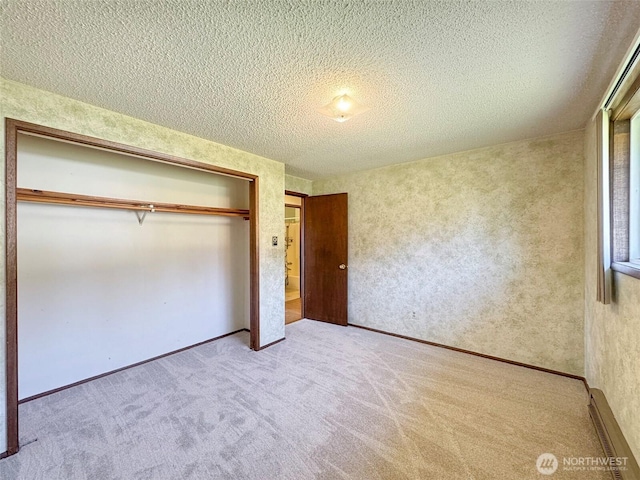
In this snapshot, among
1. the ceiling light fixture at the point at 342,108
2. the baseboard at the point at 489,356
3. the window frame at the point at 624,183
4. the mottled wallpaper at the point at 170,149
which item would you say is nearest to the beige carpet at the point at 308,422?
the baseboard at the point at 489,356

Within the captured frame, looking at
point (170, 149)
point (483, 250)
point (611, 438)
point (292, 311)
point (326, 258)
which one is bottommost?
point (292, 311)

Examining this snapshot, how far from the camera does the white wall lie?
2.25 meters

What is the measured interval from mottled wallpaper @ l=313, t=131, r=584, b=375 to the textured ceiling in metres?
0.61

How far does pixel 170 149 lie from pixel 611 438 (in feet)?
12.8

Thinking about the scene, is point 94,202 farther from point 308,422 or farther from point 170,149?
point 308,422

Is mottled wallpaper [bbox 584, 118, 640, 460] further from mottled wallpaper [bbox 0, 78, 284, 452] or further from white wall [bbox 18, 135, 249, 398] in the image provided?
white wall [bbox 18, 135, 249, 398]

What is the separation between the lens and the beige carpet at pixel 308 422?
1.54m

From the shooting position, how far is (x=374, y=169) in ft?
12.6

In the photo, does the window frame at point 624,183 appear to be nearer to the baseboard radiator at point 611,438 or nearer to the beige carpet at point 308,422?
the baseboard radiator at point 611,438

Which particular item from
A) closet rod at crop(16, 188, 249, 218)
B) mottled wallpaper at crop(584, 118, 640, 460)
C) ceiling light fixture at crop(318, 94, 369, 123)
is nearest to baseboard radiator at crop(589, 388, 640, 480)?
mottled wallpaper at crop(584, 118, 640, 460)

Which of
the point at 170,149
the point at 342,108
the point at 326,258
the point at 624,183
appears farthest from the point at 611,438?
the point at 170,149

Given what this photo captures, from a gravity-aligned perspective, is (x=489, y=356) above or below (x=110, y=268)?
below

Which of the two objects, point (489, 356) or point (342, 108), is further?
point (489, 356)

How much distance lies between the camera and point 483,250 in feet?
9.78
